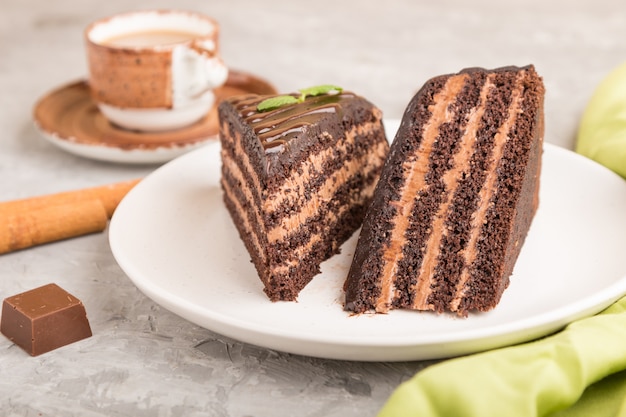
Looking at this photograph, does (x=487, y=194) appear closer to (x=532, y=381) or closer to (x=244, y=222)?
(x=532, y=381)

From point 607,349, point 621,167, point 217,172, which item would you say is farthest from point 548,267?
point 217,172

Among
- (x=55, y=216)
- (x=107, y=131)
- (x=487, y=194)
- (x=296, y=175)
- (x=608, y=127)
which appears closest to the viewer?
(x=487, y=194)

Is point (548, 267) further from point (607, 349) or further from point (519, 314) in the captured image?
point (607, 349)

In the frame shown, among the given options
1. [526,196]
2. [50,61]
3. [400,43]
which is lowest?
[50,61]

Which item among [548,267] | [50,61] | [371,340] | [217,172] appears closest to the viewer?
[371,340]

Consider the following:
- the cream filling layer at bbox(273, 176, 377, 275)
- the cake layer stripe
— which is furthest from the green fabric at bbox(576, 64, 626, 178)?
the cake layer stripe

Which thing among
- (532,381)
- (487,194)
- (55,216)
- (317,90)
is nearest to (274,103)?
(317,90)

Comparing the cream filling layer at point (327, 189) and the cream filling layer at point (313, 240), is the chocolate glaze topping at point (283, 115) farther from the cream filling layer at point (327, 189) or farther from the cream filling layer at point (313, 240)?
the cream filling layer at point (313, 240)
